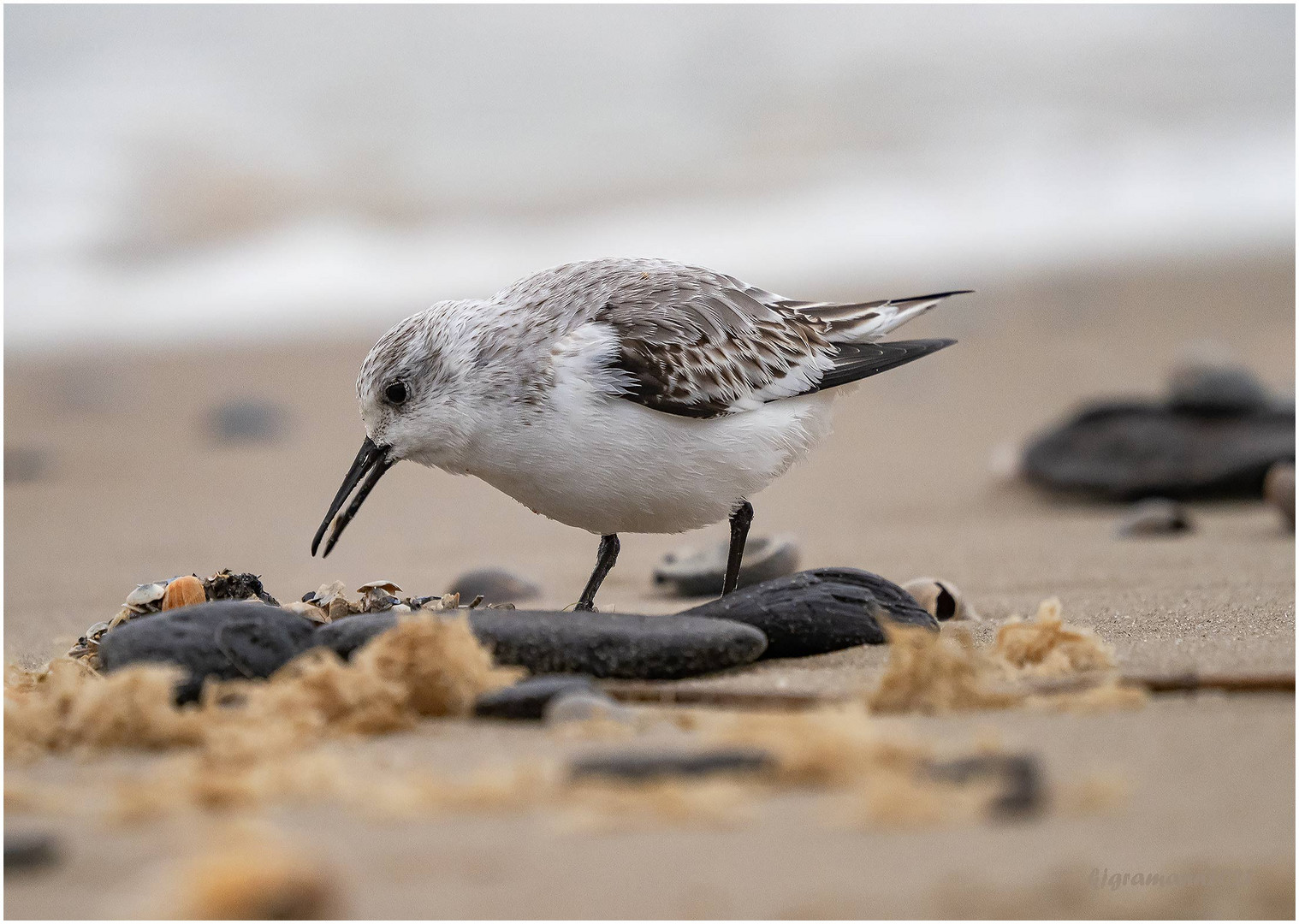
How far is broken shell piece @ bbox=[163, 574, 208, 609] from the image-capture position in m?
4.24

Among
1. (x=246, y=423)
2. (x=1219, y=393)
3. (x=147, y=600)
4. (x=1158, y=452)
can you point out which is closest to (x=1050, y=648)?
(x=147, y=600)

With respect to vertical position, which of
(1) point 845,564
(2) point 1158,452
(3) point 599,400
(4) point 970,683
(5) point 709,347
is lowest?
(4) point 970,683

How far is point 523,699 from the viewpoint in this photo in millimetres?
3127

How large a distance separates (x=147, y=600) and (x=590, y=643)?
163 cm

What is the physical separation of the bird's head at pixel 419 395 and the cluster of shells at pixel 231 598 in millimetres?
297

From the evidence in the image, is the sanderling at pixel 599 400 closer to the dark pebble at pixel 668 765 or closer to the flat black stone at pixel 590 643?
the flat black stone at pixel 590 643

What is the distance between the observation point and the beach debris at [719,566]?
18.2ft

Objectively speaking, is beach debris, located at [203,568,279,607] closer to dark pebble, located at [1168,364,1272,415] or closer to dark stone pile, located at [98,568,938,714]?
dark stone pile, located at [98,568,938,714]

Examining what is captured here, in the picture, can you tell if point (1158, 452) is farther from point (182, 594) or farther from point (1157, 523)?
point (182, 594)

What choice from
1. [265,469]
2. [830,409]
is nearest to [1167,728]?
[830,409]

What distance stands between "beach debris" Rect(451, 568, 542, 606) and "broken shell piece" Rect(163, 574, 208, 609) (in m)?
1.67

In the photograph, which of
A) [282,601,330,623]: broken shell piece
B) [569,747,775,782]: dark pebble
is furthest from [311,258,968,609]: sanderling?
[569,747,775,782]: dark pebble

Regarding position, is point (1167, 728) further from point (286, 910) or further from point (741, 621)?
point (286, 910)

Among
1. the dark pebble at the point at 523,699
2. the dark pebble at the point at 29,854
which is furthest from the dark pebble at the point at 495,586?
the dark pebble at the point at 29,854
